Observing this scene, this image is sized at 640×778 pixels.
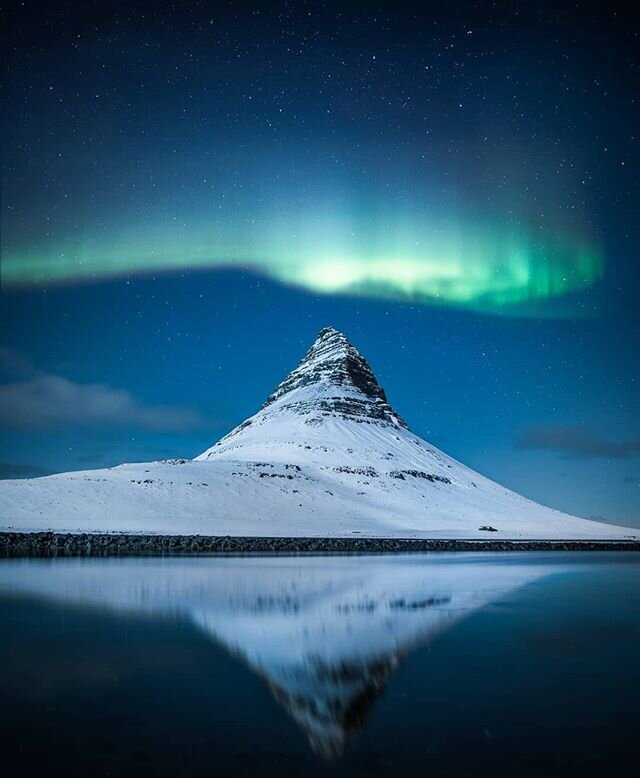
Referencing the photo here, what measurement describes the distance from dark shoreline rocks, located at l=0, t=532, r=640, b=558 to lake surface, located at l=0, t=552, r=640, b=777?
31122mm

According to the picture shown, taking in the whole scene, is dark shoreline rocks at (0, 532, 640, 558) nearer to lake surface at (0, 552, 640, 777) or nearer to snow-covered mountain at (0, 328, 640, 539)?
snow-covered mountain at (0, 328, 640, 539)

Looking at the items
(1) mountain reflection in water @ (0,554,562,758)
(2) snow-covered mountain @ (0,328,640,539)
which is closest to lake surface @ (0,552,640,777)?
(1) mountain reflection in water @ (0,554,562,758)

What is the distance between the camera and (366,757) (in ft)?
24.8

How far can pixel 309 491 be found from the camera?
11006 cm

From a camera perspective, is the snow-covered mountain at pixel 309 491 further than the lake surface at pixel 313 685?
Yes

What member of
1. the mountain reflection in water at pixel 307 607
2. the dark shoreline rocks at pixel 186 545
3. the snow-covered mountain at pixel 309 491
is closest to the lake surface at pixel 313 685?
the mountain reflection in water at pixel 307 607

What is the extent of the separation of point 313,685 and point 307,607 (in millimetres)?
10555

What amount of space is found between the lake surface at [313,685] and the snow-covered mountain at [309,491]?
4867 cm

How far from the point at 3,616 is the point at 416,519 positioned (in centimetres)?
9681

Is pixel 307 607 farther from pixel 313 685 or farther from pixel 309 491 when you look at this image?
pixel 309 491

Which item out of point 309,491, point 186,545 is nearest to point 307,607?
point 186,545

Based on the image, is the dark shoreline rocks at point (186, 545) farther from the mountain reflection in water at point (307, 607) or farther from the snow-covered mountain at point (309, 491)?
the mountain reflection in water at point (307, 607)

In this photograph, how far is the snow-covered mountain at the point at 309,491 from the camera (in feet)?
254

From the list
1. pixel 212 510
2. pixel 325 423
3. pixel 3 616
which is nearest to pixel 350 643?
pixel 3 616
